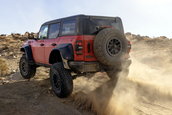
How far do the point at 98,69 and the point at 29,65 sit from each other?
3.41 metres

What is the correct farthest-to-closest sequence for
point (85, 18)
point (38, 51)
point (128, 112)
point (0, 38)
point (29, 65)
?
point (0, 38) → point (29, 65) → point (38, 51) → point (85, 18) → point (128, 112)

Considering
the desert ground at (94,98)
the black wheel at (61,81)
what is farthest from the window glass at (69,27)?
the desert ground at (94,98)

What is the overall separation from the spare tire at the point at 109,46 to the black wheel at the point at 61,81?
0.89m

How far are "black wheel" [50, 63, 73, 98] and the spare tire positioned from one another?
0.89 m

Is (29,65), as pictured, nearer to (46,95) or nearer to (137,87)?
(46,95)

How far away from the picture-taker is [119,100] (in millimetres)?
5816

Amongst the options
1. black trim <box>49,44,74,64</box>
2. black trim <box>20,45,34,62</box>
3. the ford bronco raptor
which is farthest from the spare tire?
black trim <box>20,45,34,62</box>

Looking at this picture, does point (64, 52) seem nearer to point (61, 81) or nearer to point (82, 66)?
point (82, 66)

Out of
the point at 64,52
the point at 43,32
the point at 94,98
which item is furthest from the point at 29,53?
the point at 94,98

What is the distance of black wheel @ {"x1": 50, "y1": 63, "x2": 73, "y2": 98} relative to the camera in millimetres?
5954

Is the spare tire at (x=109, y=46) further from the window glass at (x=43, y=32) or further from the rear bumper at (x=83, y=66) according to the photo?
the window glass at (x=43, y=32)

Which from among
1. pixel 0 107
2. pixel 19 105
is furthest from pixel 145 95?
pixel 0 107

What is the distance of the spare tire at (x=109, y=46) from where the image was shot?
5.66 metres

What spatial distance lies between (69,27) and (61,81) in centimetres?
135
